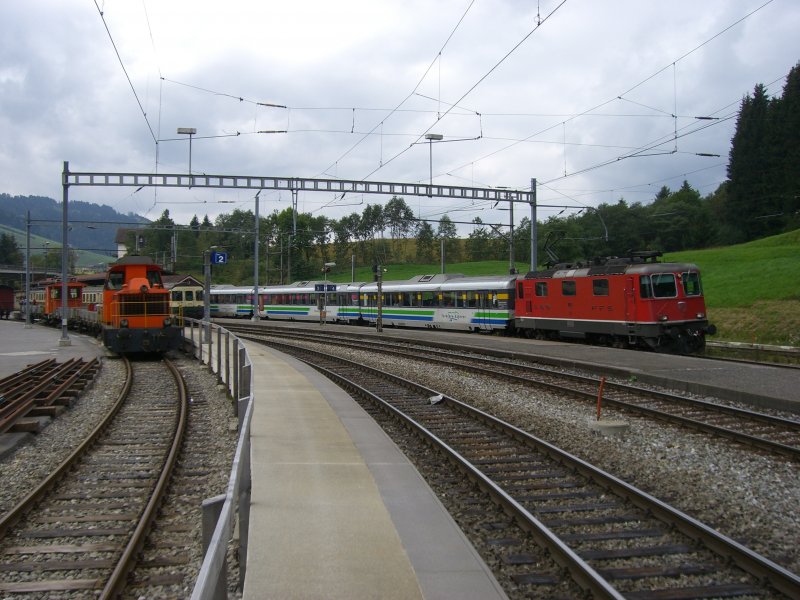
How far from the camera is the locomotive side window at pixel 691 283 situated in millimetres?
21656

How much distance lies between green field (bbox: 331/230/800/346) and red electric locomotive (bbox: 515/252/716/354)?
786cm

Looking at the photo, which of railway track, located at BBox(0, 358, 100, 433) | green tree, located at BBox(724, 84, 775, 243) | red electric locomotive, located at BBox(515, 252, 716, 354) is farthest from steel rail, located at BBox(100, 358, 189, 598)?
green tree, located at BBox(724, 84, 775, 243)

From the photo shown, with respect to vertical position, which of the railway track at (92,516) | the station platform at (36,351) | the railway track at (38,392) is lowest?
the railway track at (92,516)

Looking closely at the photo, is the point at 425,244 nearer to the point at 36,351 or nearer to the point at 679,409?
the point at 36,351

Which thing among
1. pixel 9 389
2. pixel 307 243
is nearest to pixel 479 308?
pixel 9 389

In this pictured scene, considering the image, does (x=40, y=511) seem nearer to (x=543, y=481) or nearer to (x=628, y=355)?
(x=543, y=481)

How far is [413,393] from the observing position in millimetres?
15273

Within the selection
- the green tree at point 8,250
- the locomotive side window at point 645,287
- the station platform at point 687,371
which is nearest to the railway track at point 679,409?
the station platform at point 687,371

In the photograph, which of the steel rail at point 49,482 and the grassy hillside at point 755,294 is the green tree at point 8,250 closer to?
the grassy hillside at point 755,294

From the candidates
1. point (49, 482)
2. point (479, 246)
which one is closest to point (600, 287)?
point (49, 482)

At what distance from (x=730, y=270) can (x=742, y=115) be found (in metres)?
47.6

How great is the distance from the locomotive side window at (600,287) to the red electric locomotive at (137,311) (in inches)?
595

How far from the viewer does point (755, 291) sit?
115ft

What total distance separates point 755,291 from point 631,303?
17364mm
